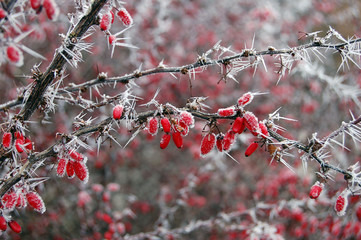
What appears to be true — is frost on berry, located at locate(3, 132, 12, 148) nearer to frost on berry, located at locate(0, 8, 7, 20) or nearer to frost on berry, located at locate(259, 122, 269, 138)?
frost on berry, located at locate(0, 8, 7, 20)

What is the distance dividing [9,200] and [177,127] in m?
0.92

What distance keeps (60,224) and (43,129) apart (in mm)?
1200

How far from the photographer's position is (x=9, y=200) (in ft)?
5.10

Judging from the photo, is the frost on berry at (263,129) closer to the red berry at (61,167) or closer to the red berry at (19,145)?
the red berry at (61,167)

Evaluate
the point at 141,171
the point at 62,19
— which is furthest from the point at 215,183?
the point at 62,19

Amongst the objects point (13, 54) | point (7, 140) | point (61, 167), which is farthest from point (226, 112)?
point (7, 140)

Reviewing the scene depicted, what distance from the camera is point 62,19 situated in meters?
4.41

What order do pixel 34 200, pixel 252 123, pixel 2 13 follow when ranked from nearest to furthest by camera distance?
pixel 2 13 → pixel 252 123 → pixel 34 200

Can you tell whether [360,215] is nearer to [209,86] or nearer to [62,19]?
[209,86]

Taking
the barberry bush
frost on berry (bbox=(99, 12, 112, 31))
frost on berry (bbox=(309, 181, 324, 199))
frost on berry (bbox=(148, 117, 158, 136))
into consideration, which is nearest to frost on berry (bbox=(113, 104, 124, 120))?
the barberry bush

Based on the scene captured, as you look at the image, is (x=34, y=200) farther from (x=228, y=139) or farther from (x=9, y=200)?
(x=228, y=139)

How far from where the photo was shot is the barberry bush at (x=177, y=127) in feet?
5.36

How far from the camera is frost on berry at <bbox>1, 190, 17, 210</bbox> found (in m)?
1.54

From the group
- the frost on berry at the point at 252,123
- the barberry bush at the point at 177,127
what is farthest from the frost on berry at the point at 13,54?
the frost on berry at the point at 252,123
